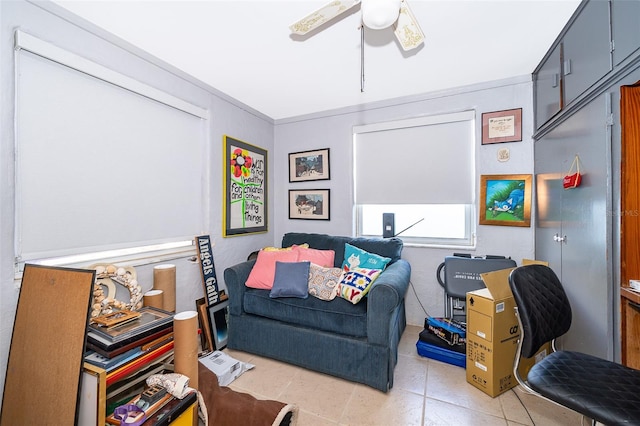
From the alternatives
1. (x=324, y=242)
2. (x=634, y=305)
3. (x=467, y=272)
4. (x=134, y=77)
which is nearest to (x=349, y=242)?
(x=324, y=242)

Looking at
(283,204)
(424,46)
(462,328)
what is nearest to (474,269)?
(462,328)

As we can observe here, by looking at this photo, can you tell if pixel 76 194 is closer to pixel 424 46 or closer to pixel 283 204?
pixel 283 204

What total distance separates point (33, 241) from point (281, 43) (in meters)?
2.12

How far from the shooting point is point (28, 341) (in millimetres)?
1375

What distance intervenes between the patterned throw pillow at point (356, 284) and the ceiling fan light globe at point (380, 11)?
1718mm

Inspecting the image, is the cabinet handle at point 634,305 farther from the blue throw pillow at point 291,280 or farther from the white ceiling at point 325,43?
the blue throw pillow at point 291,280

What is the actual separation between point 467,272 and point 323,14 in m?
2.36

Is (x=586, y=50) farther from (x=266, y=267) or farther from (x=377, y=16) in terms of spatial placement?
(x=266, y=267)

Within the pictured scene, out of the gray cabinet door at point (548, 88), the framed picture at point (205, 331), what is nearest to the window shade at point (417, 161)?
the gray cabinet door at point (548, 88)

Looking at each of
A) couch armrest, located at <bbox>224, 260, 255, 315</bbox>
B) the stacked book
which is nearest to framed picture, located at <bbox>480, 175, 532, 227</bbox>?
couch armrest, located at <bbox>224, 260, 255, 315</bbox>

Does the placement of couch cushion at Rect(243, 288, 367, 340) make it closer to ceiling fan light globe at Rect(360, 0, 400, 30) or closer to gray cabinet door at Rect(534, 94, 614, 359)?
gray cabinet door at Rect(534, 94, 614, 359)

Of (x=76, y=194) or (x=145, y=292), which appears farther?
(x=145, y=292)

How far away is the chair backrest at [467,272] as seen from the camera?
236 centimetres

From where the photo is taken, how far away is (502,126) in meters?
2.58
